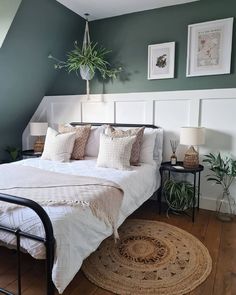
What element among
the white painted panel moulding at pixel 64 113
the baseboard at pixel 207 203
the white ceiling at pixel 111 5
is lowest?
the baseboard at pixel 207 203

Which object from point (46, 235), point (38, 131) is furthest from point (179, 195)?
point (38, 131)

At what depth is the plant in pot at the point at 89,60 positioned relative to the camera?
137 inches

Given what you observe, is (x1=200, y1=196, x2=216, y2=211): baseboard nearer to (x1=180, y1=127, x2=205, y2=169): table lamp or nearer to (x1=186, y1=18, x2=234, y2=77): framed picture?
(x1=180, y1=127, x2=205, y2=169): table lamp

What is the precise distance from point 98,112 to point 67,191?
6.92ft

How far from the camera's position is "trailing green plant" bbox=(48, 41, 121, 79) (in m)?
3.48

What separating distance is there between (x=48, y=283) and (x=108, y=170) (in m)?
1.38

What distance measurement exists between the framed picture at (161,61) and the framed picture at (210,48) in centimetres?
23

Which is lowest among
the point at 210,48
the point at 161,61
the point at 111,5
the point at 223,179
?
the point at 223,179

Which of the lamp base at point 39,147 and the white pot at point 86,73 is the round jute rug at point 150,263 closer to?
the lamp base at point 39,147

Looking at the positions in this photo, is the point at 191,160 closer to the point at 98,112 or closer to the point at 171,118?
the point at 171,118

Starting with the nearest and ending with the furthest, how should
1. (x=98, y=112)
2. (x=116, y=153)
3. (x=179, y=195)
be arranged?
1. (x=116, y=153)
2. (x=179, y=195)
3. (x=98, y=112)

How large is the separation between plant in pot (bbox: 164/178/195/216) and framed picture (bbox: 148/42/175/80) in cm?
146

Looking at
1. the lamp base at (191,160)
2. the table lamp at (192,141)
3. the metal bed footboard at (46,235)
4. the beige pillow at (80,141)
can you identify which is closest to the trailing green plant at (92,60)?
the beige pillow at (80,141)

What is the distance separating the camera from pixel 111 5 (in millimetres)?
3178
